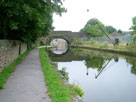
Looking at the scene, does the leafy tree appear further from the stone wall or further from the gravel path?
the gravel path

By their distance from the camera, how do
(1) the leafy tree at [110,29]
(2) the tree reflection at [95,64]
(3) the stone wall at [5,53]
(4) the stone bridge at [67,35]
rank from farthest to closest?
(1) the leafy tree at [110,29]
(4) the stone bridge at [67,35]
(2) the tree reflection at [95,64]
(3) the stone wall at [5,53]

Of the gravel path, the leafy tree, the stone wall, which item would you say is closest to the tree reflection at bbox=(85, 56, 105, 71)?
the stone wall

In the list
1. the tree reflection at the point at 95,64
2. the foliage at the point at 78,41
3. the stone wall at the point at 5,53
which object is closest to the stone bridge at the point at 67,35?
the foliage at the point at 78,41

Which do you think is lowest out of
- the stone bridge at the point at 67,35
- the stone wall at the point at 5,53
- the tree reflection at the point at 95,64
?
the tree reflection at the point at 95,64

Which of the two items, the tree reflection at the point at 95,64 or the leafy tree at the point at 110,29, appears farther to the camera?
the leafy tree at the point at 110,29

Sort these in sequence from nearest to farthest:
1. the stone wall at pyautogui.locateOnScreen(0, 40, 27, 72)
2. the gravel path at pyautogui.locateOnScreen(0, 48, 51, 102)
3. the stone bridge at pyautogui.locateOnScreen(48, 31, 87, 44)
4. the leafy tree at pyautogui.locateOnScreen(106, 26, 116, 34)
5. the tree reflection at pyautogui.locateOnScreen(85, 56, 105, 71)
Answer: the gravel path at pyautogui.locateOnScreen(0, 48, 51, 102)
the stone wall at pyautogui.locateOnScreen(0, 40, 27, 72)
the tree reflection at pyautogui.locateOnScreen(85, 56, 105, 71)
the stone bridge at pyautogui.locateOnScreen(48, 31, 87, 44)
the leafy tree at pyautogui.locateOnScreen(106, 26, 116, 34)

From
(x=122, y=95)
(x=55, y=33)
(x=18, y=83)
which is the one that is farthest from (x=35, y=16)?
(x=55, y=33)

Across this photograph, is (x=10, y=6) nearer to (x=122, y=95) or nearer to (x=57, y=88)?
(x=57, y=88)

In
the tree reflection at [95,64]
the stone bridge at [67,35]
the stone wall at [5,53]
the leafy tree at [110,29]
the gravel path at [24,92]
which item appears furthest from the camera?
the leafy tree at [110,29]

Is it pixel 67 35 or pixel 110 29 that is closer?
pixel 67 35

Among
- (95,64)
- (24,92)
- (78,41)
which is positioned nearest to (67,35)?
(78,41)

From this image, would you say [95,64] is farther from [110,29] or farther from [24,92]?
[110,29]

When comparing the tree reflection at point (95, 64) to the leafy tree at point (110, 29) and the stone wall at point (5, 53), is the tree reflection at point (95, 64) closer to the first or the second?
the stone wall at point (5, 53)

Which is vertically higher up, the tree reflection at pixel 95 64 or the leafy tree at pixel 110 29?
the leafy tree at pixel 110 29
